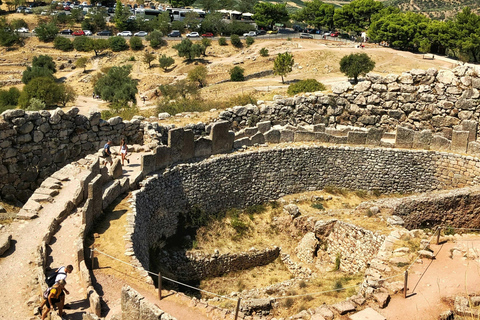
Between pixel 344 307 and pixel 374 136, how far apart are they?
1258 cm

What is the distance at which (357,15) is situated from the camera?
90.8 meters

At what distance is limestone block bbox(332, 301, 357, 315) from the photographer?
484 inches

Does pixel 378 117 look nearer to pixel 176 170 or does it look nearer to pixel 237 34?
pixel 176 170

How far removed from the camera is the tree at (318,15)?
9706cm

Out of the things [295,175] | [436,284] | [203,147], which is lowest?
[295,175]

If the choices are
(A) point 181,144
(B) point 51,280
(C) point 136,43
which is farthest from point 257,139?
(C) point 136,43

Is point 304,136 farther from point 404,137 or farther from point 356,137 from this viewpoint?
point 404,137

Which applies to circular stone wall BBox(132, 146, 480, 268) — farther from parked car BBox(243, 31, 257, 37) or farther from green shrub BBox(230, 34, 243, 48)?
parked car BBox(243, 31, 257, 37)

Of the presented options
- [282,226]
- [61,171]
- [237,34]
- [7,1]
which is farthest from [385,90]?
[7,1]

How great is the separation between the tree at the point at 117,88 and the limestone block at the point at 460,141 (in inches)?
1123

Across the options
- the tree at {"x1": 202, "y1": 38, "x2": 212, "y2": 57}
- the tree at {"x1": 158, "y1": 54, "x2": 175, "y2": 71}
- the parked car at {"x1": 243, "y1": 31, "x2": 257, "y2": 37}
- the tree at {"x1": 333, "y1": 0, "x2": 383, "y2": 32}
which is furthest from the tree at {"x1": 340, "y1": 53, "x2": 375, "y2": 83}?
the parked car at {"x1": 243, "y1": 31, "x2": 257, "y2": 37}

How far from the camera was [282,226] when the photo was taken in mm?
20938

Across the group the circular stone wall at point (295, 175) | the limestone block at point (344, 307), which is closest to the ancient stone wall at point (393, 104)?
the circular stone wall at point (295, 175)

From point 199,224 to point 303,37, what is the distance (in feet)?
233
